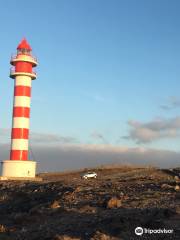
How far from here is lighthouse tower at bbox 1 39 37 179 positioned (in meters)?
55.8

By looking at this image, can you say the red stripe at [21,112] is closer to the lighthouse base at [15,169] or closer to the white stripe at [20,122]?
the white stripe at [20,122]

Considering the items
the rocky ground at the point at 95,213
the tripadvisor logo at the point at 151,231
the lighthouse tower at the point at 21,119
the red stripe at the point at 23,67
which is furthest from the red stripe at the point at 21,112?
the tripadvisor logo at the point at 151,231

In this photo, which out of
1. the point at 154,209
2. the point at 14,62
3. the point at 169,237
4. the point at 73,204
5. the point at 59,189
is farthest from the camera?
the point at 14,62

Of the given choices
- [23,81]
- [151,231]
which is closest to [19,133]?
[23,81]

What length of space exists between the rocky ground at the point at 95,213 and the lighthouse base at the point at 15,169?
21865mm

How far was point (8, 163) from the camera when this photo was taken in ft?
183

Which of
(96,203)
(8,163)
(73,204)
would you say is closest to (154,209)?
(96,203)

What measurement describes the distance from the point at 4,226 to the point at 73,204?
4.24m

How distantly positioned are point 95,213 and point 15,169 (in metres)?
34.5

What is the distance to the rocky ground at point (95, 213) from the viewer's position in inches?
728

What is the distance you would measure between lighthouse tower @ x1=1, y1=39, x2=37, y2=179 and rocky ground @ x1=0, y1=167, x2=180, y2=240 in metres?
22.3

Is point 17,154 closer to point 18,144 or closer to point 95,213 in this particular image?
point 18,144

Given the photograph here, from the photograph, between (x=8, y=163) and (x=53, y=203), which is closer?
(x=53, y=203)

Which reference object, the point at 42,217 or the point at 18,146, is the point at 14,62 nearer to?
the point at 18,146
